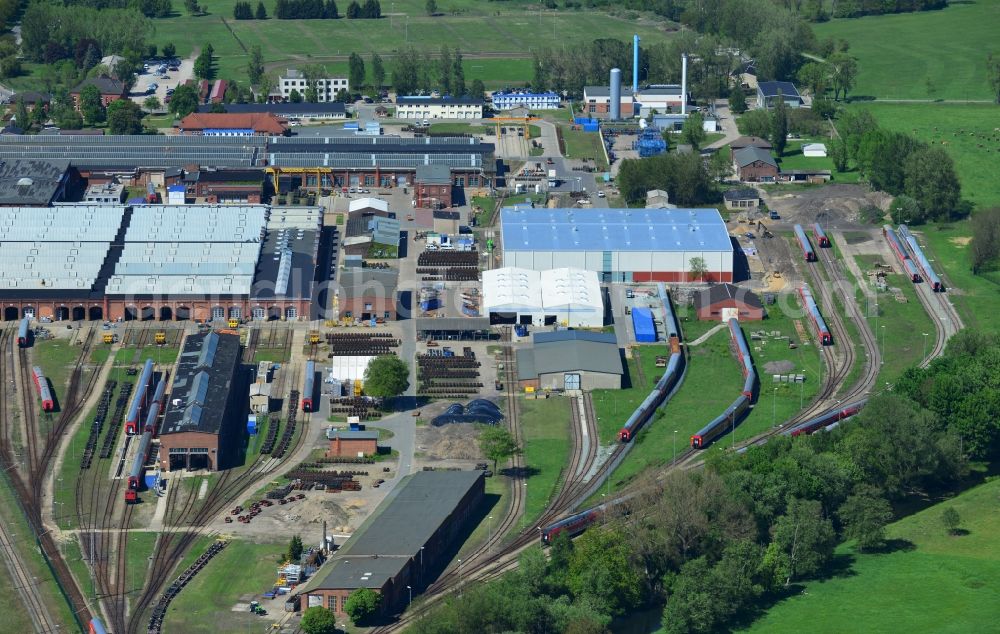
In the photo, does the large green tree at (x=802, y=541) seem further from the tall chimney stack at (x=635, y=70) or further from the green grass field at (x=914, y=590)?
the tall chimney stack at (x=635, y=70)

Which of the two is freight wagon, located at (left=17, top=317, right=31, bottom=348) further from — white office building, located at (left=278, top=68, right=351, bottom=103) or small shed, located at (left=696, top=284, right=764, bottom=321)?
white office building, located at (left=278, top=68, right=351, bottom=103)

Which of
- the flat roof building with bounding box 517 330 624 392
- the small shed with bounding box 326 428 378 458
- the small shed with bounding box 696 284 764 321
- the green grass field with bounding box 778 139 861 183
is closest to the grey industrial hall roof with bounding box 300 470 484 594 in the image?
the small shed with bounding box 326 428 378 458

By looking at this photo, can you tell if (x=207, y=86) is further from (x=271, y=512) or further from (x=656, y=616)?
(x=656, y=616)

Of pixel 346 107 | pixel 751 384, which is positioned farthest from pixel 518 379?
pixel 346 107

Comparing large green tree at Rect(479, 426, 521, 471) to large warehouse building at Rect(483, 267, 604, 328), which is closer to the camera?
large green tree at Rect(479, 426, 521, 471)

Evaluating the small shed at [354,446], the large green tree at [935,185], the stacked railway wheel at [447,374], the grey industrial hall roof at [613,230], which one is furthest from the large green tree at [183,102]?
the small shed at [354,446]

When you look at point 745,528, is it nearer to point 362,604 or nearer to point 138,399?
point 362,604

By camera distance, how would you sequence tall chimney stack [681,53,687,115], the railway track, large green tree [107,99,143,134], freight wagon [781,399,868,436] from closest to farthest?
the railway track < freight wagon [781,399,868,436] < large green tree [107,99,143,134] < tall chimney stack [681,53,687,115]
